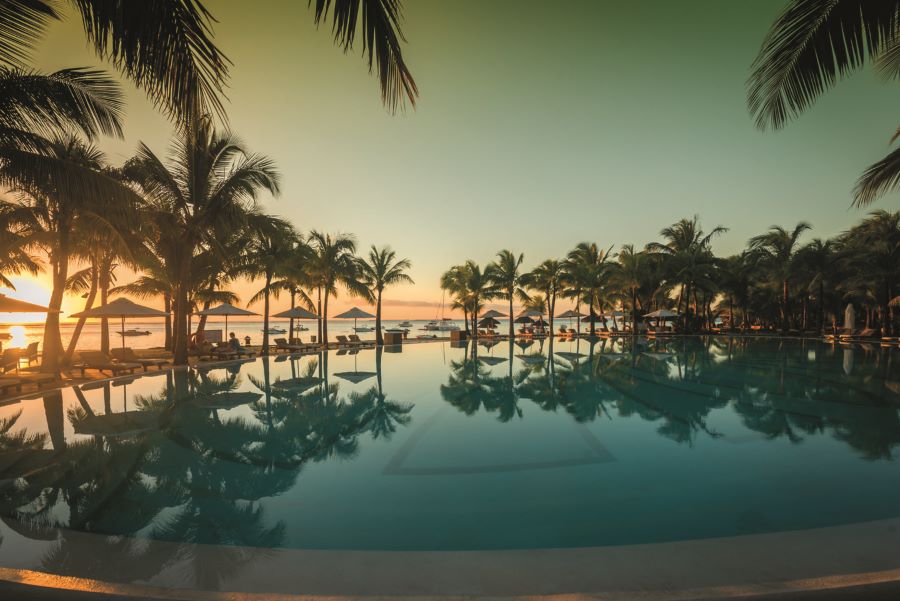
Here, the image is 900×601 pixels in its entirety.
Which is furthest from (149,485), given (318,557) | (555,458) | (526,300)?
(526,300)

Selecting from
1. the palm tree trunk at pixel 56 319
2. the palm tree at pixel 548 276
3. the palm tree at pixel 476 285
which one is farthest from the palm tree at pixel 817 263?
the palm tree trunk at pixel 56 319

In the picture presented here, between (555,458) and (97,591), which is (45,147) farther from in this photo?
(555,458)

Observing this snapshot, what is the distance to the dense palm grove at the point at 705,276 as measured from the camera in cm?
3011

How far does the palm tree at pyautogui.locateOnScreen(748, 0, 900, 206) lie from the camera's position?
4617mm

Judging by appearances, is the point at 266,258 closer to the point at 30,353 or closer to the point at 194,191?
the point at 194,191

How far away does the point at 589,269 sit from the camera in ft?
123

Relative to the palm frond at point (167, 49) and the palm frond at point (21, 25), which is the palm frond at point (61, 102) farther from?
the palm frond at point (167, 49)

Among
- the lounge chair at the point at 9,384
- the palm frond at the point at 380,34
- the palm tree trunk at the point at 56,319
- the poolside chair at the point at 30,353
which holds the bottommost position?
the lounge chair at the point at 9,384

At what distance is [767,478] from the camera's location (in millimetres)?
5359

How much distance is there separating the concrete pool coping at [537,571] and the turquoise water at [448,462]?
70cm

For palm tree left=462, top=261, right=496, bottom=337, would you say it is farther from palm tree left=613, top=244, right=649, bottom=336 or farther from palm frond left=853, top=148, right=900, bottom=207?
A: palm frond left=853, top=148, right=900, bottom=207

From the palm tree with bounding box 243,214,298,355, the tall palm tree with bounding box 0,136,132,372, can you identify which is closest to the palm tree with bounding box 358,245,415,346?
the palm tree with bounding box 243,214,298,355

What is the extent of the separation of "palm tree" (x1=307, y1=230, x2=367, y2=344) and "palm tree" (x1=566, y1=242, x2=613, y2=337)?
20753 millimetres

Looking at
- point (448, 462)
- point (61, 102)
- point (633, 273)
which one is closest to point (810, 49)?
point (448, 462)
